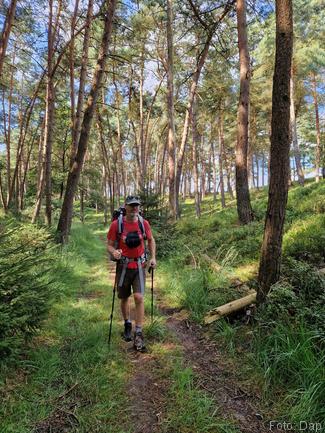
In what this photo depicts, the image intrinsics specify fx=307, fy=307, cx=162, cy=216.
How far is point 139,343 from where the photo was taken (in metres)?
4.08

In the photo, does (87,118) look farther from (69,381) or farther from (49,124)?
(69,381)

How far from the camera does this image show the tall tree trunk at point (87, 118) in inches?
352

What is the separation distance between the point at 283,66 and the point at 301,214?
5505 millimetres

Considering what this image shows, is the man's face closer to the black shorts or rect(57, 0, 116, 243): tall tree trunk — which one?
the black shorts

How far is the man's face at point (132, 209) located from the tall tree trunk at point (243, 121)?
600 centimetres

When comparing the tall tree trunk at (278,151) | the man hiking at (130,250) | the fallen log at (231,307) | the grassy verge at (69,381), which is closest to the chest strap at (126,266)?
the man hiking at (130,250)

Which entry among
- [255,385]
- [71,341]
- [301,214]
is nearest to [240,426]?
[255,385]

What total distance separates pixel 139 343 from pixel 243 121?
7842mm

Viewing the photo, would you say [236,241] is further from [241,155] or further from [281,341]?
[281,341]

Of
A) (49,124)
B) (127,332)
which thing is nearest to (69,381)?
(127,332)

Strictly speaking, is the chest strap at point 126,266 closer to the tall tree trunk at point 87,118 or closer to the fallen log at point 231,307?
the fallen log at point 231,307

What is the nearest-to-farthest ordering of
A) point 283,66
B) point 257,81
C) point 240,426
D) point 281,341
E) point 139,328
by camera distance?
1. point 240,426
2. point 281,341
3. point 283,66
4. point 139,328
5. point 257,81

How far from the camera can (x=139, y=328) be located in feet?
13.8

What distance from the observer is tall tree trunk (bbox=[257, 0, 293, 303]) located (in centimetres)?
388
